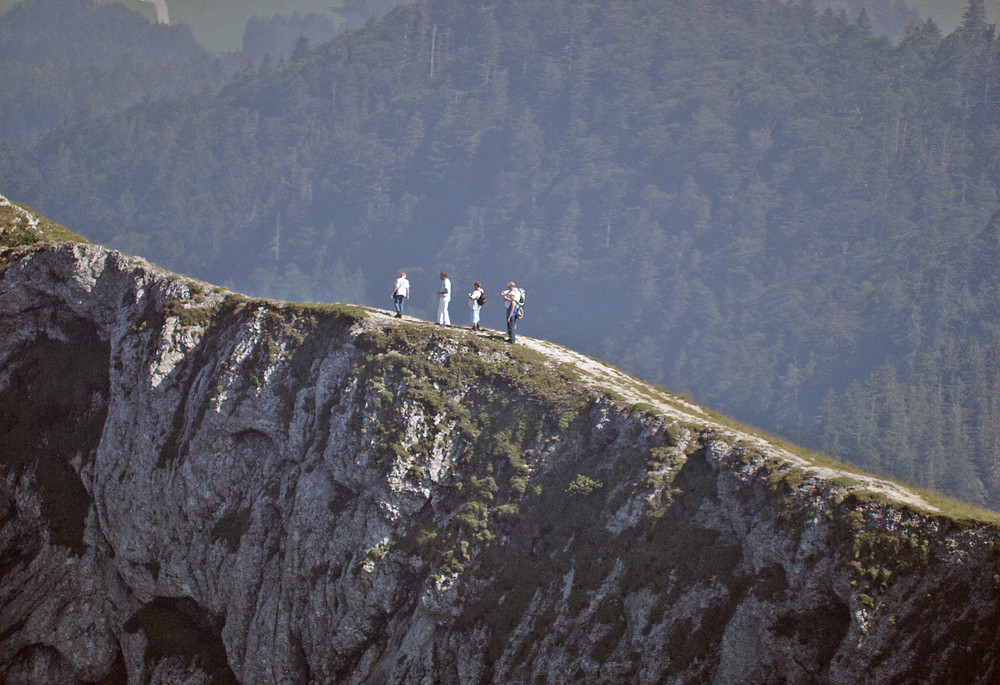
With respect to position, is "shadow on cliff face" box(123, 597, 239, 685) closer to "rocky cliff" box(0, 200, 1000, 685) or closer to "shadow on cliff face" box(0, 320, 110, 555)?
"rocky cliff" box(0, 200, 1000, 685)

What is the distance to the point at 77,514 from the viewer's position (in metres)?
51.9

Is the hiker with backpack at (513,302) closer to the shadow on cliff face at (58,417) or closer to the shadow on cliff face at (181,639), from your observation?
the shadow on cliff face at (181,639)

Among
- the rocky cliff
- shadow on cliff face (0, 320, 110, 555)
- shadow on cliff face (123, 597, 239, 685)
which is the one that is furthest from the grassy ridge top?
Result: shadow on cliff face (123, 597, 239, 685)

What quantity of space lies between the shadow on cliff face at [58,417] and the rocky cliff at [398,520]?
15 centimetres

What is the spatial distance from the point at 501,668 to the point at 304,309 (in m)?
25.3

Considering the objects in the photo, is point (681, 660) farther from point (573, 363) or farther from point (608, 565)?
point (573, 363)

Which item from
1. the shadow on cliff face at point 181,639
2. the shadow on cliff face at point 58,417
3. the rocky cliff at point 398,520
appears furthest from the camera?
the shadow on cliff face at point 58,417

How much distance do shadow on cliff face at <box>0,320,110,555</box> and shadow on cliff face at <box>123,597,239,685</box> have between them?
25.2 feet

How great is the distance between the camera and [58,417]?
180 feet

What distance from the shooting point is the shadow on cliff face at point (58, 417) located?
5222 centimetres

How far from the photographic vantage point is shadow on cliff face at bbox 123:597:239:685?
4453 cm

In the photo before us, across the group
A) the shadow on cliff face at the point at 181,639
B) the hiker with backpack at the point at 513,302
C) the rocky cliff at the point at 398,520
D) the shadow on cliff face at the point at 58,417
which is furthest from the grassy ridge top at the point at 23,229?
the hiker with backpack at the point at 513,302

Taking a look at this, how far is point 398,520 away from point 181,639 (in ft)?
53.6

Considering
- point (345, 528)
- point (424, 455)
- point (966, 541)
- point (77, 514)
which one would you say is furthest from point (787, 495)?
point (77, 514)
